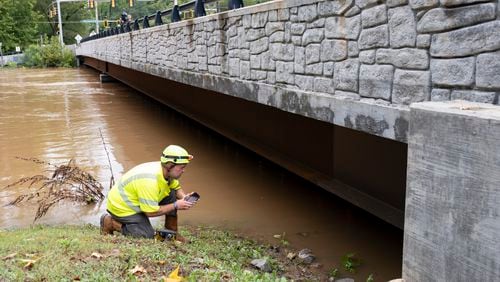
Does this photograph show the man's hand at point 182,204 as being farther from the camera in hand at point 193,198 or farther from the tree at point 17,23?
the tree at point 17,23

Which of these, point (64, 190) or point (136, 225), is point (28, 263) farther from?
point (64, 190)

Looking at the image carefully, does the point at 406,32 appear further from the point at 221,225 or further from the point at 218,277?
the point at 221,225

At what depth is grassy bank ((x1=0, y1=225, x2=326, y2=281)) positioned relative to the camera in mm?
3928

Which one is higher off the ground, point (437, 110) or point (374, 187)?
point (437, 110)

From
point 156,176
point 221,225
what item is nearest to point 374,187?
point 221,225

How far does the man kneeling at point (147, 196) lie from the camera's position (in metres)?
5.48

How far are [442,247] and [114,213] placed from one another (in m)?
3.60

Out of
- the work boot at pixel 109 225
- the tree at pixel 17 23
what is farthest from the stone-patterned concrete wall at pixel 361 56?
the tree at pixel 17 23

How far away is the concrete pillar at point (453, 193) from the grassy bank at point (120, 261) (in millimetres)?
1115

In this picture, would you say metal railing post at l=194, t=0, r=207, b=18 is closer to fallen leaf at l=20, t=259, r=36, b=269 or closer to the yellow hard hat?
the yellow hard hat

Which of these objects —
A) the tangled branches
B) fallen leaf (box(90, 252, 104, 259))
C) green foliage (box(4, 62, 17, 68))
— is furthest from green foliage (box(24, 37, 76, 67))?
fallen leaf (box(90, 252, 104, 259))

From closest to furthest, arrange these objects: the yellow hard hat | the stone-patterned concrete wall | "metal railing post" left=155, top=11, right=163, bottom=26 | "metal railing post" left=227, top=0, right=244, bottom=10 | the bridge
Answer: the bridge
the stone-patterned concrete wall
the yellow hard hat
"metal railing post" left=227, top=0, right=244, bottom=10
"metal railing post" left=155, top=11, right=163, bottom=26

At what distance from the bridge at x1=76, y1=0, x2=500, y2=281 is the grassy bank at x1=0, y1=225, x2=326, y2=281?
1393 millimetres

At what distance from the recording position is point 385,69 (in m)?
4.70
